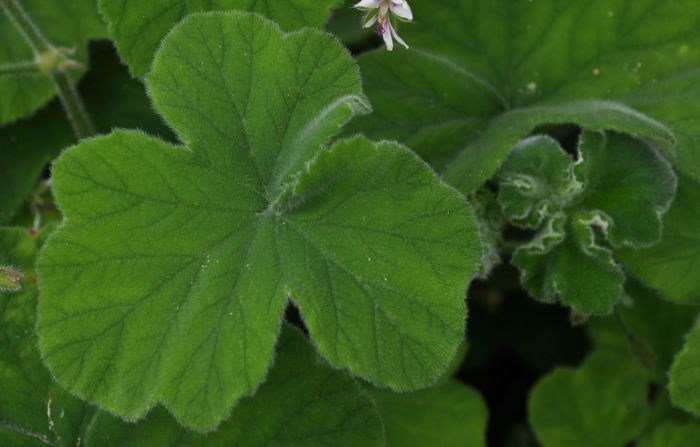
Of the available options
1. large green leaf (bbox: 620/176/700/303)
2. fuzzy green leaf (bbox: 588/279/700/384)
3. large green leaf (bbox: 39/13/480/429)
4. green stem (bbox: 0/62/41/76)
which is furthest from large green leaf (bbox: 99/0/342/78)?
fuzzy green leaf (bbox: 588/279/700/384)

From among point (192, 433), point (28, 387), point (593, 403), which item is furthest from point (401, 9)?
point (593, 403)

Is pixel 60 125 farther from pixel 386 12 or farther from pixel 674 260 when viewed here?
pixel 674 260

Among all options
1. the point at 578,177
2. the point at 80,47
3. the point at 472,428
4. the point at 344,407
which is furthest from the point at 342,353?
the point at 80,47

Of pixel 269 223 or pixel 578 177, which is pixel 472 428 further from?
pixel 269 223

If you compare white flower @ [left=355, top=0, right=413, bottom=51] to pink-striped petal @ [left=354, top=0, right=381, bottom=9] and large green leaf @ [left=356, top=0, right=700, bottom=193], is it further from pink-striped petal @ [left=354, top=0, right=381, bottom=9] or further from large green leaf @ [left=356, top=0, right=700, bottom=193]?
large green leaf @ [left=356, top=0, right=700, bottom=193]

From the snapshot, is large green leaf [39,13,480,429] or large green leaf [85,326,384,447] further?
Result: large green leaf [85,326,384,447]
